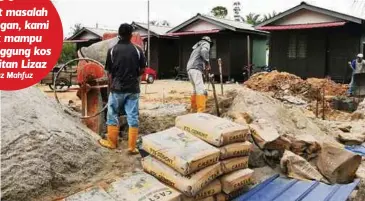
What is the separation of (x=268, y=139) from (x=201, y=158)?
54.7 inches

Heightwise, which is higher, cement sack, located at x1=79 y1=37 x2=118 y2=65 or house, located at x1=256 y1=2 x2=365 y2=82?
house, located at x1=256 y1=2 x2=365 y2=82

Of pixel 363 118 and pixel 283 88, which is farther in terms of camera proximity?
pixel 283 88

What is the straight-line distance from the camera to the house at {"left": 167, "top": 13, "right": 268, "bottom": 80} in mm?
19766

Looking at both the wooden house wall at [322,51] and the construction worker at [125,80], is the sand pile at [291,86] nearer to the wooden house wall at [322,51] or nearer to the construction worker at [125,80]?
the wooden house wall at [322,51]

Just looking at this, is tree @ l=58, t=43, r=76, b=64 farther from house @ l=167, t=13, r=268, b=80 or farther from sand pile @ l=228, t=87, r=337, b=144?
sand pile @ l=228, t=87, r=337, b=144

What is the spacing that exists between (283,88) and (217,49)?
23.5ft

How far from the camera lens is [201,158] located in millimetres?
3949

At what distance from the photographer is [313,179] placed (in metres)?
4.80

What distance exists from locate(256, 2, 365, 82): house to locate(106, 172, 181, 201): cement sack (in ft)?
44.5

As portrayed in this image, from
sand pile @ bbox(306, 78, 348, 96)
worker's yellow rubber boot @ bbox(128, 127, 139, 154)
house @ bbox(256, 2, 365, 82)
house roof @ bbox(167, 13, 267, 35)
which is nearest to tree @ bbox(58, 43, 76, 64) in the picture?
house roof @ bbox(167, 13, 267, 35)

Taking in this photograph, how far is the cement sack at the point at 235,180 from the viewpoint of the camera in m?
4.20


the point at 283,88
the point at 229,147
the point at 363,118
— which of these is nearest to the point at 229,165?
the point at 229,147

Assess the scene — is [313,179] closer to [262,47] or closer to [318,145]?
[318,145]
